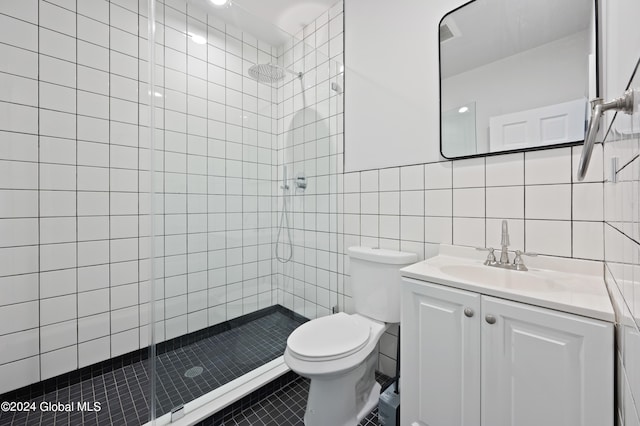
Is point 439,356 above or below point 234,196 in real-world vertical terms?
below

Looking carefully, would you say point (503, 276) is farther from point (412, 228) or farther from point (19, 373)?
point (19, 373)

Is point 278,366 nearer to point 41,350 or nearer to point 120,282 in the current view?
point 120,282

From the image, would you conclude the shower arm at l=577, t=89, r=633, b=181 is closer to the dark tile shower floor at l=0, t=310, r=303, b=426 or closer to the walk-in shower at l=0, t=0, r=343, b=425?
the walk-in shower at l=0, t=0, r=343, b=425

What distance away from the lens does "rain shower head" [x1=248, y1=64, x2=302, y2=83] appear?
1.79 meters

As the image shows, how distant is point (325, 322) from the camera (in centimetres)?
143

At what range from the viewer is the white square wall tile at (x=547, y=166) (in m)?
1.03

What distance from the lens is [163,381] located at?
1.24 metres

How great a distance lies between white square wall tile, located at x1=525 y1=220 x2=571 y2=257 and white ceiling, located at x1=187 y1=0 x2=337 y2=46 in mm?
1951

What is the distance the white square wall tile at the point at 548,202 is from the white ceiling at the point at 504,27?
2.06 ft

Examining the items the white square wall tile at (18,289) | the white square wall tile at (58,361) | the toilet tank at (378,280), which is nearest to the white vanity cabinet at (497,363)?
the toilet tank at (378,280)

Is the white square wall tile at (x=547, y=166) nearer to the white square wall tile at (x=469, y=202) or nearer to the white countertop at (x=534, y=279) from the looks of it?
the white square wall tile at (x=469, y=202)

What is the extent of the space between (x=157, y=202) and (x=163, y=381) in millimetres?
863

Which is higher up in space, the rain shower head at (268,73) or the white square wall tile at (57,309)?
the rain shower head at (268,73)

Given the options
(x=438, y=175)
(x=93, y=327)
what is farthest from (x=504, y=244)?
(x=93, y=327)
